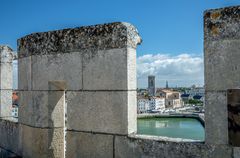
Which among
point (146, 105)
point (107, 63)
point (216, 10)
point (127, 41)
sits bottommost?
point (146, 105)

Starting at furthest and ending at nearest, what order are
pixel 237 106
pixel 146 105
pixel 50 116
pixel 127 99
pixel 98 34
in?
pixel 146 105 → pixel 50 116 → pixel 98 34 → pixel 127 99 → pixel 237 106

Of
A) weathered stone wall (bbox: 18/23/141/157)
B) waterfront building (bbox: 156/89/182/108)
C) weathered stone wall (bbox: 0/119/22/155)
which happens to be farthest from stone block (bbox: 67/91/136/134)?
waterfront building (bbox: 156/89/182/108)

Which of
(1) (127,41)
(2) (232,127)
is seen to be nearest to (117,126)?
(1) (127,41)

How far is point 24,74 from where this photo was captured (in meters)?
5.54

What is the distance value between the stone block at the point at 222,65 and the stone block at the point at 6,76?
14.9ft

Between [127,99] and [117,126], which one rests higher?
[127,99]

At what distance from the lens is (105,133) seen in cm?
450

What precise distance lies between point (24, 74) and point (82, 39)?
1.46 meters

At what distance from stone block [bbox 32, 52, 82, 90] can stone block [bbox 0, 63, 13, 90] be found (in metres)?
1.77

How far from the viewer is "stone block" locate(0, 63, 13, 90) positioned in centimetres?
677

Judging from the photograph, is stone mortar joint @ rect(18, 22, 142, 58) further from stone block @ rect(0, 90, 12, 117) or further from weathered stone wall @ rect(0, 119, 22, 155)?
stone block @ rect(0, 90, 12, 117)

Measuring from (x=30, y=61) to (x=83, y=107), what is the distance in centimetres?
136

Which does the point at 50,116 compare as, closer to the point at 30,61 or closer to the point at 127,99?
the point at 30,61

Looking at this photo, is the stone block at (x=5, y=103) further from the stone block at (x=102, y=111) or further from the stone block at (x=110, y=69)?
the stone block at (x=110, y=69)
